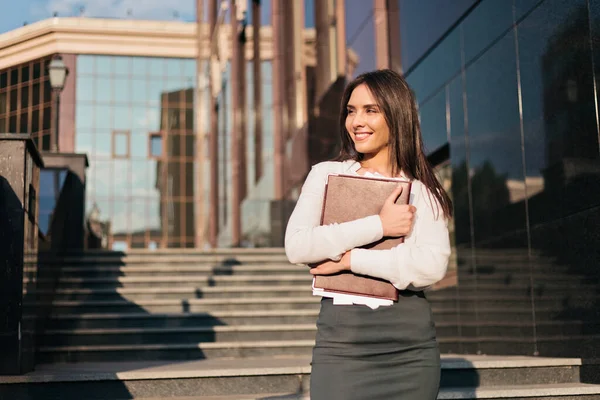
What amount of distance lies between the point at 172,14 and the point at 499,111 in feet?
105

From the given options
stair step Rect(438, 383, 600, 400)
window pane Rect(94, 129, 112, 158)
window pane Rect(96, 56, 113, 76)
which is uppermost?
window pane Rect(96, 56, 113, 76)

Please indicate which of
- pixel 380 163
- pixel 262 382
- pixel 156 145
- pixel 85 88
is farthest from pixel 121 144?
pixel 380 163

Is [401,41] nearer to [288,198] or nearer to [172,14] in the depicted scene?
[288,198]

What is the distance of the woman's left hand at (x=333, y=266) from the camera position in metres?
2.59

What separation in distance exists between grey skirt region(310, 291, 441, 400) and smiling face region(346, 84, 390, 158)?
1.64 feet

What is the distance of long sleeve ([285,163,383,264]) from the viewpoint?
2.57 meters

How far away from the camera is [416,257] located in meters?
2.59

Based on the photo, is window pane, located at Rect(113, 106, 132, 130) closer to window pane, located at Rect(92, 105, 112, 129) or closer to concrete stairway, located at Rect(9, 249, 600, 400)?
window pane, located at Rect(92, 105, 112, 129)

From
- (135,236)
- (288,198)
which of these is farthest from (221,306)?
(135,236)

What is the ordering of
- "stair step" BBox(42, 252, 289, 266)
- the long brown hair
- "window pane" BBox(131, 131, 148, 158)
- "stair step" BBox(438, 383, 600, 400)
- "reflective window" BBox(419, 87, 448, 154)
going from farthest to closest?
1. "window pane" BBox(131, 131, 148, 158)
2. "stair step" BBox(42, 252, 289, 266)
3. "reflective window" BBox(419, 87, 448, 154)
4. "stair step" BBox(438, 383, 600, 400)
5. the long brown hair

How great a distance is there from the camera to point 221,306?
1012 centimetres

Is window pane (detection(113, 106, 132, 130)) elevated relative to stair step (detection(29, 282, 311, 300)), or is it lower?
Answer: elevated

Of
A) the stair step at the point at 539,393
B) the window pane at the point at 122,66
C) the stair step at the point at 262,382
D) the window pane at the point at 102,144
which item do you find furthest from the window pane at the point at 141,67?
the stair step at the point at 539,393

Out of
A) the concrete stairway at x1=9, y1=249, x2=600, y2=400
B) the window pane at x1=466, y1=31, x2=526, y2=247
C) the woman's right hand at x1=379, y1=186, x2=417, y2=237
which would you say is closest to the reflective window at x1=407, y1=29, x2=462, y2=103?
the window pane at x1=466, y1=31, x2=526, y2=247
